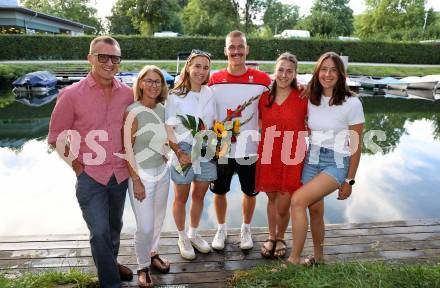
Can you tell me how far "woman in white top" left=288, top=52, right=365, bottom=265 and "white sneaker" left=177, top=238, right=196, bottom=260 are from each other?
3.22ft

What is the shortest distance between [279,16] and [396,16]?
13.9 meters

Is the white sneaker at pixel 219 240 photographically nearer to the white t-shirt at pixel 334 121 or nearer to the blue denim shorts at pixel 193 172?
the blue denim shorts at pixel 193 172

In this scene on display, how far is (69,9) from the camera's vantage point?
5125 cm

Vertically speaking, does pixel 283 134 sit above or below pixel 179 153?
above

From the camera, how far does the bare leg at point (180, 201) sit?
3389 mm

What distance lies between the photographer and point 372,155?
31.1 feet

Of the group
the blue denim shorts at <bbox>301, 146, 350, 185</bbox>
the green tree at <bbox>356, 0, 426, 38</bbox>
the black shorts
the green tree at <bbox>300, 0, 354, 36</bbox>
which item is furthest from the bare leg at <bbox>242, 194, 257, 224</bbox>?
the green tree at <bbox>356, 0, 426, 38</bbox>

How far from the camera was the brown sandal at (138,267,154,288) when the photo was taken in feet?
10.2

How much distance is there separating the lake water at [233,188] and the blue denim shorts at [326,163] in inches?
103

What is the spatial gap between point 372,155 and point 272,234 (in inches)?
259

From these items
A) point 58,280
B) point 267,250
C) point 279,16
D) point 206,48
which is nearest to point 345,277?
point 267,250

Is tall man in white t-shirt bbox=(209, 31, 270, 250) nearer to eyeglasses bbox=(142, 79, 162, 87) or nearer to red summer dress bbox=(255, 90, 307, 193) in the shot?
red summer dress bbox=(255, 90, 307, 193)

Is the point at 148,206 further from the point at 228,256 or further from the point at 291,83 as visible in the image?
the point at 291,83

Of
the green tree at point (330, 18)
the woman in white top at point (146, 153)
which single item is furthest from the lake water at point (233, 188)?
the green tree at point (330, 18)
